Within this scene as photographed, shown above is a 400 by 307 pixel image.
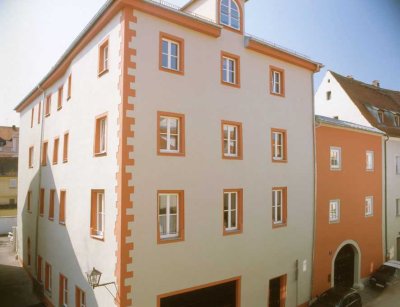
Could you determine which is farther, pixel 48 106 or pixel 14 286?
pixel 48 106

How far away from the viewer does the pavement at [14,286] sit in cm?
1764

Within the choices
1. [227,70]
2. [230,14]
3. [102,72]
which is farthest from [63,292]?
[230,14]

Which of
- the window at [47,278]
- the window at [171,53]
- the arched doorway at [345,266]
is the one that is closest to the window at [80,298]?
the window at [47,278]

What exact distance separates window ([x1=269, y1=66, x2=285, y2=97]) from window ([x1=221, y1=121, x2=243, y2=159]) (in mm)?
3473

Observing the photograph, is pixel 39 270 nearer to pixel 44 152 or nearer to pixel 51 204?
pixel 51 204

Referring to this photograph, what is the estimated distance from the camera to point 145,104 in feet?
36.1

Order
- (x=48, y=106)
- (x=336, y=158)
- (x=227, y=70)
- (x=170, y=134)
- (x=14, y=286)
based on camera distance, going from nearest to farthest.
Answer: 1. (x=170, y=134)
2. (x=227, y=70)
3. (x=336, y=158)
4. (x=14, y=286)
5. (x=48, y=106)

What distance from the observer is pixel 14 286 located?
2006cm

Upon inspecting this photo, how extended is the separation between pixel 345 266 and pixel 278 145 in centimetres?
1021

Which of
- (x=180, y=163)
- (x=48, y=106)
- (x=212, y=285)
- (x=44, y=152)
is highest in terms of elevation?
(x=48, y=106)

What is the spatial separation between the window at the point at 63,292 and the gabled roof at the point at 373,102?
23105mm

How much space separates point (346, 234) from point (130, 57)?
54.4ft

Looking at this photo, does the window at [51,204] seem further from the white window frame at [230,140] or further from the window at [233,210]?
the white window frame at [230,140]

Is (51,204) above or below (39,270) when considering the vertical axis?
above
